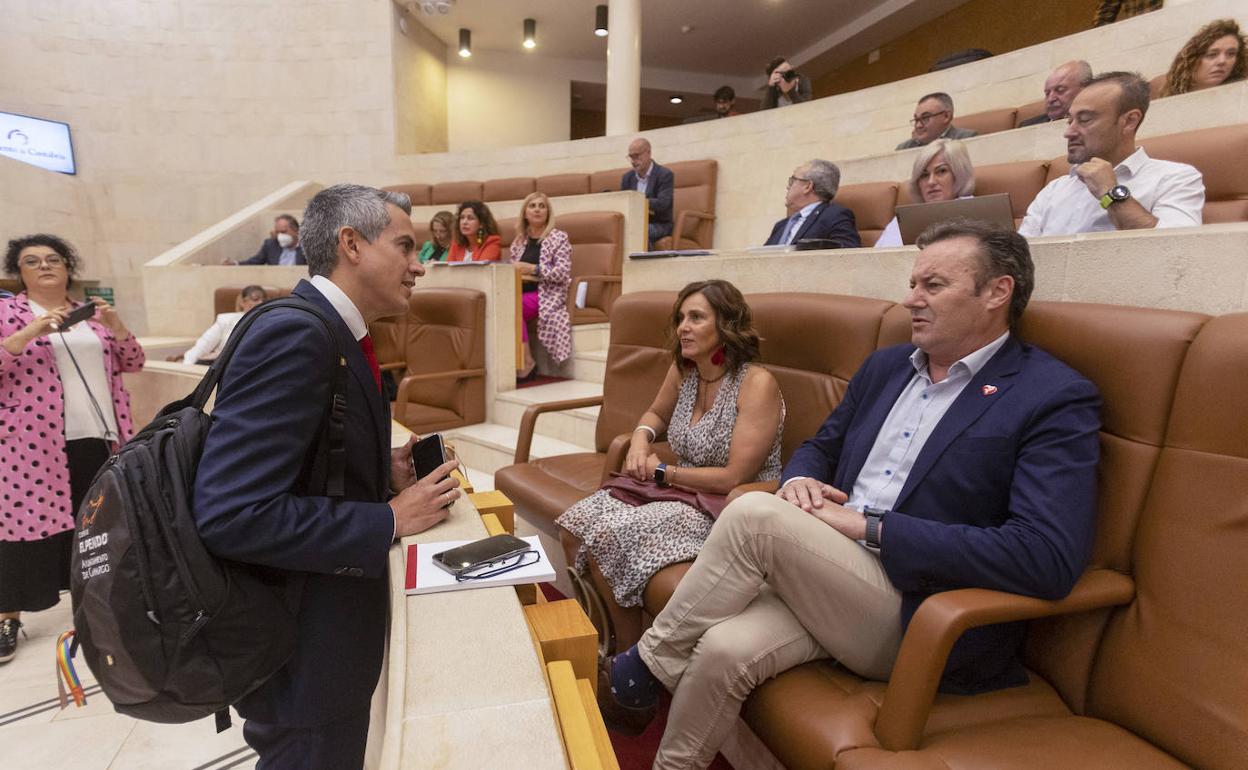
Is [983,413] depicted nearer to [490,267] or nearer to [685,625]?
[685,625]

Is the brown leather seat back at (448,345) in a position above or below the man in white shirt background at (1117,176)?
below

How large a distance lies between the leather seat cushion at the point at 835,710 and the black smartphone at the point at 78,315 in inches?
90.1

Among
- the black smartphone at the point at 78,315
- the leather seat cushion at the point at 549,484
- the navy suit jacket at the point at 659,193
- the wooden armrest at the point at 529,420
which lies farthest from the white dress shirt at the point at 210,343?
the navy suit jacket at the point at 659,193

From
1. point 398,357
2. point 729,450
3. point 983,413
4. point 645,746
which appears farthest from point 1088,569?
point 398,357

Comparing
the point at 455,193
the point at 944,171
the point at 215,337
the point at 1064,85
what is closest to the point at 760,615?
the point at 944,171

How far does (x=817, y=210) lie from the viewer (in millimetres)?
2938

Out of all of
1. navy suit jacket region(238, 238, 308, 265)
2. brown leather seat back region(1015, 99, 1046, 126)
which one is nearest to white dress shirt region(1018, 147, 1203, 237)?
brown leather seat back region(1015, 99, 1046, 126)

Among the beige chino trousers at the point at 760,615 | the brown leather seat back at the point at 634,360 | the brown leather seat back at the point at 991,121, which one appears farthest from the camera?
the brown leather seat back at the point at 991,121

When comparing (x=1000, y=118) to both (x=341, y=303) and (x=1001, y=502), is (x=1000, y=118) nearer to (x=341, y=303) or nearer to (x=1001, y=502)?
(x=1001, y=502)

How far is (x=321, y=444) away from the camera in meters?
0.93

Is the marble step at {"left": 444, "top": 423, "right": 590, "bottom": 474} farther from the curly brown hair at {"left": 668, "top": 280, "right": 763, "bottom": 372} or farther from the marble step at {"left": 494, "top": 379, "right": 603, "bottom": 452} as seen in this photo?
the curly brown hair at {"left": 668, "top": 280, "right": 763, "bottom": 372}

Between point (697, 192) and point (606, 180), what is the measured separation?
37.8 inches

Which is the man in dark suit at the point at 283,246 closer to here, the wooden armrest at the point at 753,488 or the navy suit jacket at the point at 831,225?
the navy suit jacket at the point at 831,225

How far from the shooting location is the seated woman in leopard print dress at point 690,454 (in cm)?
154
